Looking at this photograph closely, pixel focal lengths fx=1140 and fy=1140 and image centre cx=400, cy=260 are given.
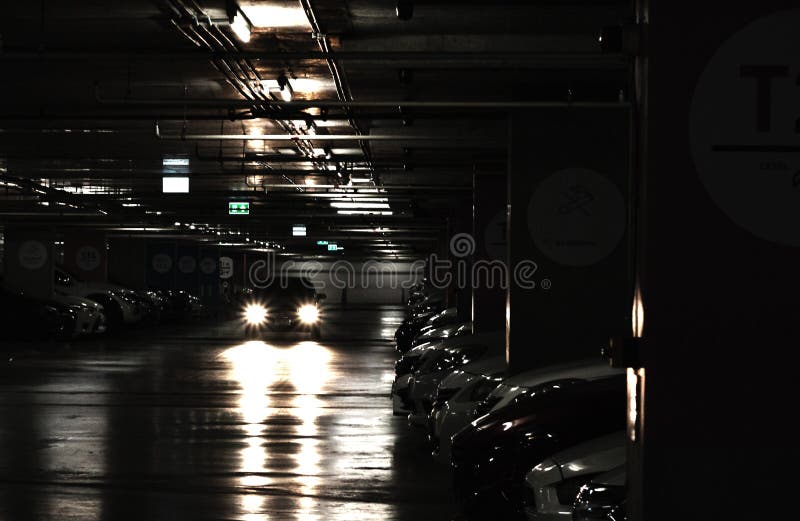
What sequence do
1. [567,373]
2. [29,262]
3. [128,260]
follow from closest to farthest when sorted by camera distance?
[567,373], [29,262], [128,260]

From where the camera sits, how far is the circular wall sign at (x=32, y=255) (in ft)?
105

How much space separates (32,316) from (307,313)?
745 centimetres

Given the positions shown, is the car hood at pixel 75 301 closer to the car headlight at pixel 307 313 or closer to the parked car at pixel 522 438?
the car headlight at pixel 307 313

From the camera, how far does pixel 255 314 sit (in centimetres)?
3133

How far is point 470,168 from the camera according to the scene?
2006cm

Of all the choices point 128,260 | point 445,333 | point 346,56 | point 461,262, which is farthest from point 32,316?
point 346,56

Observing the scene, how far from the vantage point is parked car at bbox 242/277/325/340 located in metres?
31.3

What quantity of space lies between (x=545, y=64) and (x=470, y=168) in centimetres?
1019

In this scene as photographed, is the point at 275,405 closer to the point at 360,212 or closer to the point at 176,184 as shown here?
the point at 176,184

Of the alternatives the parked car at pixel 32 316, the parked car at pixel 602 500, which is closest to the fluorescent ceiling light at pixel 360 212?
the parked car at pixel 32 316

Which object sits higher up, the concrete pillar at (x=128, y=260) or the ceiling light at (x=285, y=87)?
the ceiling light at (x=285, y=87)

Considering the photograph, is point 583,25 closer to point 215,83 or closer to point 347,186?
point 215,83

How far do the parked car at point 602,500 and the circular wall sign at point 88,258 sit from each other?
38514 mm

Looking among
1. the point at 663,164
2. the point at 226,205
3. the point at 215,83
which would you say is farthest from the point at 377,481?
the point at 226,205
